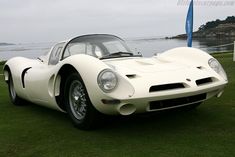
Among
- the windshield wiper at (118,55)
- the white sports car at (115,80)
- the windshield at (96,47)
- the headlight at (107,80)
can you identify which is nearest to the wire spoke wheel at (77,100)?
the white sports car at (115,80)

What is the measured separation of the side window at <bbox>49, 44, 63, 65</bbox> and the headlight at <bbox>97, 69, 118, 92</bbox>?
66.7 inches

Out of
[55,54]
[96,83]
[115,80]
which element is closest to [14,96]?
[55,54]

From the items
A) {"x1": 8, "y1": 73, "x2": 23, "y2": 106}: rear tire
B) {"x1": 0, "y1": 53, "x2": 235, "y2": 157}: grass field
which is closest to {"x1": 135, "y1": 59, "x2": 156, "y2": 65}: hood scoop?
{"x1": 0, "y1": 53, "x2": 235, "y2": 157}: grass field

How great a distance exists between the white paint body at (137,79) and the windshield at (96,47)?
1.24 ft

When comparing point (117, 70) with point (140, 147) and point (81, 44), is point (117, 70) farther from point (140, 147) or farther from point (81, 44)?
point (81, 44)

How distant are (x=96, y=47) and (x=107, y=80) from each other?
158cm

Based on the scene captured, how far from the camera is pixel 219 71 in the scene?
4590mm

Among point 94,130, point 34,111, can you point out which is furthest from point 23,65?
point 94,130

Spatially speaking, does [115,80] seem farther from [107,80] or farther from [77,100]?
[77,100]

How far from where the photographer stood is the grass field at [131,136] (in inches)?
135

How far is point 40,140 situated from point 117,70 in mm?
1121

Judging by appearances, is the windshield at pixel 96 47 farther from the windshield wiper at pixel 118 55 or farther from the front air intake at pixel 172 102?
the front air intake at pixel 172 102

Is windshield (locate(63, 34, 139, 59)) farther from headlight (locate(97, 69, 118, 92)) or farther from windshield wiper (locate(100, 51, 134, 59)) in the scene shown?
headlight (locate(97, 69, 118, 92))

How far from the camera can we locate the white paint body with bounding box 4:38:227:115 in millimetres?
3762
